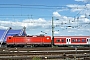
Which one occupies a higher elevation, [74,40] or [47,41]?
[74,40]

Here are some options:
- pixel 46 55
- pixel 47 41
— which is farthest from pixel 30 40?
pixel 46 55

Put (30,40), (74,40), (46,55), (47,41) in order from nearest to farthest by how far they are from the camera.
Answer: (46,55)
(74,40)
(47,41)
(30,40)

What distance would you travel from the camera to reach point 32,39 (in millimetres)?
48812

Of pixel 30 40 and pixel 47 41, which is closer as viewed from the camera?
pixel 47 41

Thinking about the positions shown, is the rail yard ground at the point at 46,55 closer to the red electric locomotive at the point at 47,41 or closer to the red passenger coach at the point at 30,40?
the red electric locomotive at the point at 47,41

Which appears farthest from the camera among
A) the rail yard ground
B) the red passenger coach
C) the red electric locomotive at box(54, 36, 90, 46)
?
the red passenger coach

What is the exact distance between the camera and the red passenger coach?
47688 millimetres

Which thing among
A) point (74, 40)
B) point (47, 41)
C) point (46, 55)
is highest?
point (74, 40)

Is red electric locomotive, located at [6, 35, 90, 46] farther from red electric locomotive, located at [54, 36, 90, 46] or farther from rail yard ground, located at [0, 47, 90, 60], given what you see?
rail yard ground, located at [0, 47, 90, 60]

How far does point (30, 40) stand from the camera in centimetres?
4866

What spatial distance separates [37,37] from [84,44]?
11.1 m

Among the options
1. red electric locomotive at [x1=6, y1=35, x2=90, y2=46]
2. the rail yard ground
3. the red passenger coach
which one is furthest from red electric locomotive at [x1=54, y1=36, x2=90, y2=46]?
the rail yard ground

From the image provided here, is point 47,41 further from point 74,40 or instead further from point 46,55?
point 46,55

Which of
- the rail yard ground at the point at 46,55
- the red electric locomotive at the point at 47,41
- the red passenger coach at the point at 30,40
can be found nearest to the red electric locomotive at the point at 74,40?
the red electric locomotive at the point at 47,41
